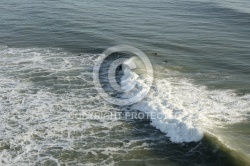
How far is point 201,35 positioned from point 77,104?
A: 2055 centimetres

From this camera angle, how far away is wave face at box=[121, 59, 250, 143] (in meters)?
19.8

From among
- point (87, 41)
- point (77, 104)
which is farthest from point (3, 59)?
point (77, 104)

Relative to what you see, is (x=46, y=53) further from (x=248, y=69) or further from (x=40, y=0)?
(x=40, y=0)

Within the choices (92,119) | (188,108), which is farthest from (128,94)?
(188,108)

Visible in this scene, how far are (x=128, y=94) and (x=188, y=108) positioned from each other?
462 cm

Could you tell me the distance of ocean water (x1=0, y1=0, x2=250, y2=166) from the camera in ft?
59.5

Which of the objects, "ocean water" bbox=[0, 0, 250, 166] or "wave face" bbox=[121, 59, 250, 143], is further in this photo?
"wave face" bbox=[121, 59, 250, 143]

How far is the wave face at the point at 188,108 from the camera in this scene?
19.8 meters

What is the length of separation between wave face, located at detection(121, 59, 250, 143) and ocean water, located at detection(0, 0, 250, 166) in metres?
0.06

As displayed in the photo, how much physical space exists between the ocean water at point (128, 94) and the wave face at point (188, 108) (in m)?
0.06

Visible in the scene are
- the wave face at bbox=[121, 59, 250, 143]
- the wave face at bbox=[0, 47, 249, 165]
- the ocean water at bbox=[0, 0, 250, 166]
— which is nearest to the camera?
the wave face at bbox=[0, 47, 249, 165]

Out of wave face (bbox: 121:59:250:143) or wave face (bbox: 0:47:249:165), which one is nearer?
wave face (bbox: 0:47:249:165)

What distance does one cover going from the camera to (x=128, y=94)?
2480cm

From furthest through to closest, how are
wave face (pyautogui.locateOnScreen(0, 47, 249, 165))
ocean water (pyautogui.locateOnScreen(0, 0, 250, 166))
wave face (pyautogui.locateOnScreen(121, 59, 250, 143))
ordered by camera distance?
wave face (pyautogui.locateOnScreen(121, 59, 250, 143))
ocean water (pyautogui.locateOnScreen(0, 0, 250, 166))
wave face (pyautogui.locateOnScreen(0, 47, 249, 165))
